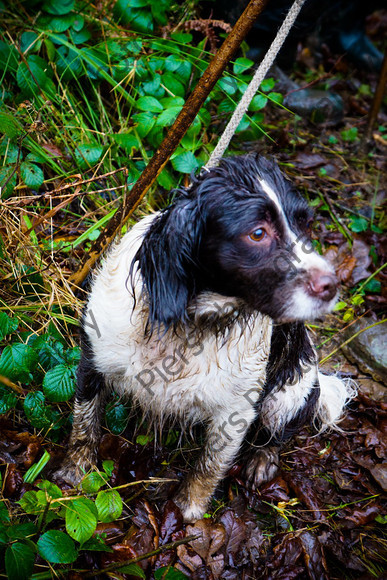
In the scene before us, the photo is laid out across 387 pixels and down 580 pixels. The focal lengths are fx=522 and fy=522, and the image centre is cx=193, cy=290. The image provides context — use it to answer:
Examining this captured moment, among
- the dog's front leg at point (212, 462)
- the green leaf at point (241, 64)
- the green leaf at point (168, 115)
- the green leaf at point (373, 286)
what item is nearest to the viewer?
the dog's front leg at point (212, 462)

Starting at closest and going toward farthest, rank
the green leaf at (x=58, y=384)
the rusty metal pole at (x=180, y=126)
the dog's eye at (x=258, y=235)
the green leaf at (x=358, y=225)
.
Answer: the dog's eye at (x=258, y=235)
the rusty metal pole at (x=180, y=126)
the green leaf at (x=58, y=384)
the green leaf at (x=358, y=225)

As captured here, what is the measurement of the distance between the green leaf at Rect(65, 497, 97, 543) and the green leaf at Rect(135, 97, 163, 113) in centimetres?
216

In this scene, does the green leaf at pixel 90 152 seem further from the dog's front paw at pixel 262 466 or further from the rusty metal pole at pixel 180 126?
the dog's front paw at pixel 262 466

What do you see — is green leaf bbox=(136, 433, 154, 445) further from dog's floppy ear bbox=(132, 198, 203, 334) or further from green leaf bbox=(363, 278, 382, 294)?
green leaf bbox=(363, 278, 382, 294)

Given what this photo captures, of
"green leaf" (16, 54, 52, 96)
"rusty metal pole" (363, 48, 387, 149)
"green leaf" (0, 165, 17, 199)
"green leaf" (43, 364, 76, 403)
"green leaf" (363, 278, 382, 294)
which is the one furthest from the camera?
"rusty metal pole" (363, 48, 387, 149)

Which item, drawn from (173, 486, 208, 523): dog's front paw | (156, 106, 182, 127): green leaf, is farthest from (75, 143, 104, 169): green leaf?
(173, 486, 208, 523): dog's front paw

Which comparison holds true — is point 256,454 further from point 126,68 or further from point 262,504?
point 126,68

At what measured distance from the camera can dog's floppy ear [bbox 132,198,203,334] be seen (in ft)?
6.12

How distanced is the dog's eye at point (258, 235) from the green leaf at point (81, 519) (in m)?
1.19

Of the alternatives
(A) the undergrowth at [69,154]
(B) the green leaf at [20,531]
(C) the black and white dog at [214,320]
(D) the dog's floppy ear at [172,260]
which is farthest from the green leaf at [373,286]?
(B) the green leaf at [20,531]

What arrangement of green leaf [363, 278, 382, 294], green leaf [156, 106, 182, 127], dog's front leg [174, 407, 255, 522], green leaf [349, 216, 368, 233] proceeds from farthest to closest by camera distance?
Result: green leaf [349, 216, 368, 233]
green leaf [363, 278, 382, 294]
green leaf [156, 106, 182, 127]
dog's front leg [174, 407, 255, 522]

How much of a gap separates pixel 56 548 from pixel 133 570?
1.15 feet

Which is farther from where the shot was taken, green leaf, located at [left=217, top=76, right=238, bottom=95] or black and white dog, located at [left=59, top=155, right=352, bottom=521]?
green leaf, located at [left=217, top=76, right=238, bottom=95]

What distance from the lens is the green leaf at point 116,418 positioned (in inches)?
104
